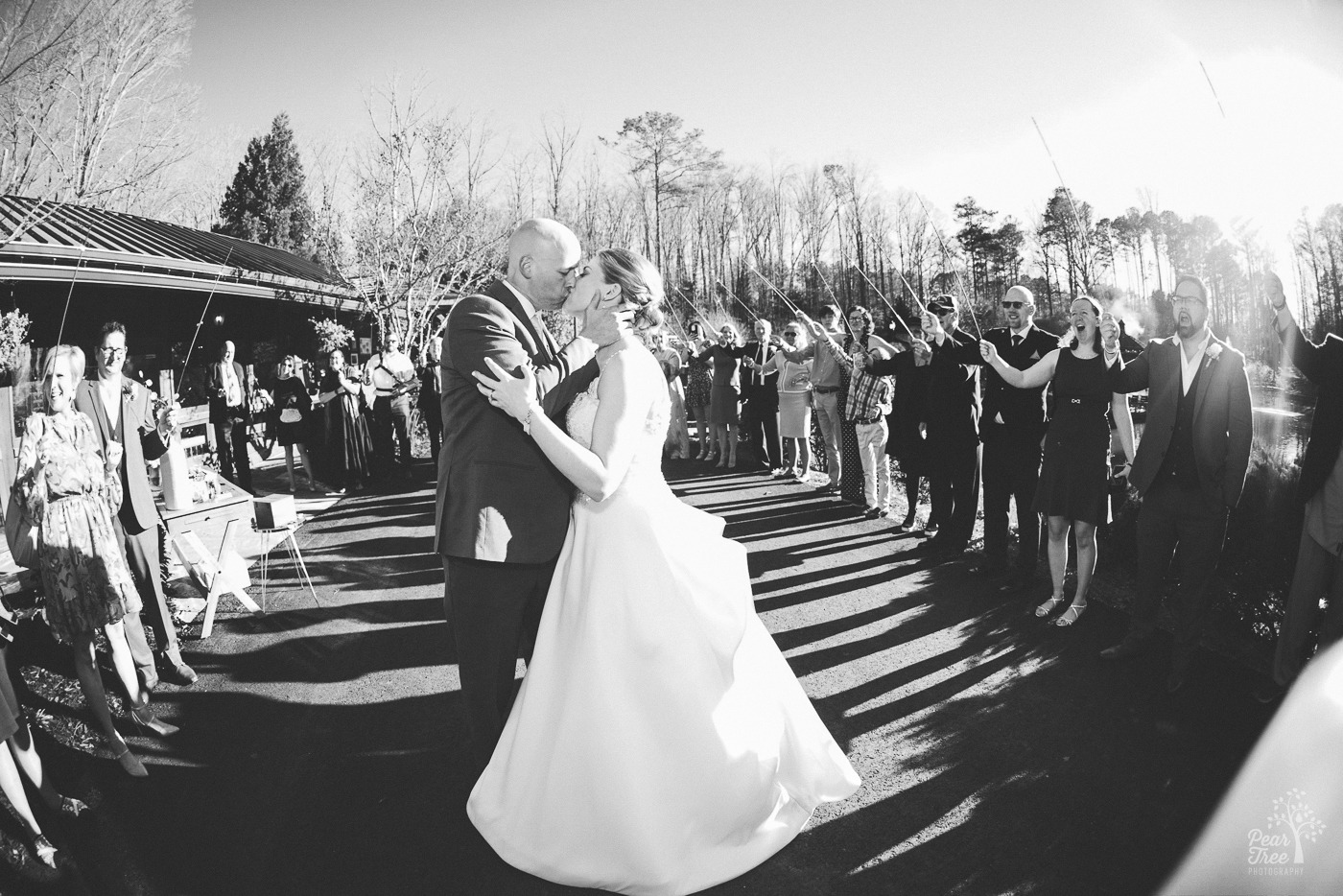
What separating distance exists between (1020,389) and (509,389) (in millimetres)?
4620

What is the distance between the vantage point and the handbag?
3676mm

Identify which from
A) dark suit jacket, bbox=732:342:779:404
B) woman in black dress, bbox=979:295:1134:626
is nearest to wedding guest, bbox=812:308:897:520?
dark suit jacket, bbox=732:342:779:404

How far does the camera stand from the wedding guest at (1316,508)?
12.3 ft

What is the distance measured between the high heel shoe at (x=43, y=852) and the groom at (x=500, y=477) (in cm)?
163

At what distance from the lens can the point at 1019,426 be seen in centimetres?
588

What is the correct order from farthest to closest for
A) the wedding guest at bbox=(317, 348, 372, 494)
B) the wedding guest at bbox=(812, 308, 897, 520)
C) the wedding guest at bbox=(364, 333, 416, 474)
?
the wedding guest at bbox=(364, 333, 416, 474) < the wedding guest at bbox=(317, 348, 372, 494) < the wedding guest at bbox=(812, 308, 897, 520)

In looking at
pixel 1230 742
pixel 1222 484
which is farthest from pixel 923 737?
pixel 1222 484

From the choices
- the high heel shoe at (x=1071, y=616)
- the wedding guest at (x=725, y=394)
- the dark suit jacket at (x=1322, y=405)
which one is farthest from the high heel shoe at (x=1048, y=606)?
the wedding guest at (x=725, y=394)

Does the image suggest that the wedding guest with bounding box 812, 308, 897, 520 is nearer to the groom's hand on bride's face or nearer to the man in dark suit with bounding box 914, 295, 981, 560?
the man in dark suit with bounding box 914, 295, 981, 560

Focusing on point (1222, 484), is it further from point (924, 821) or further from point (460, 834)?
point (460, 834)

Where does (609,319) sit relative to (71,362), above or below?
below

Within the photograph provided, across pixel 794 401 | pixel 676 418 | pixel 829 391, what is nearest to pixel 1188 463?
pixel 829 391

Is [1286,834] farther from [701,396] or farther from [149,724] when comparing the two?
[701,396]

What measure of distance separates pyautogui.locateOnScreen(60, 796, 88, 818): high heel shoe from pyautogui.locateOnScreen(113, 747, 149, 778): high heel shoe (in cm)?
26
